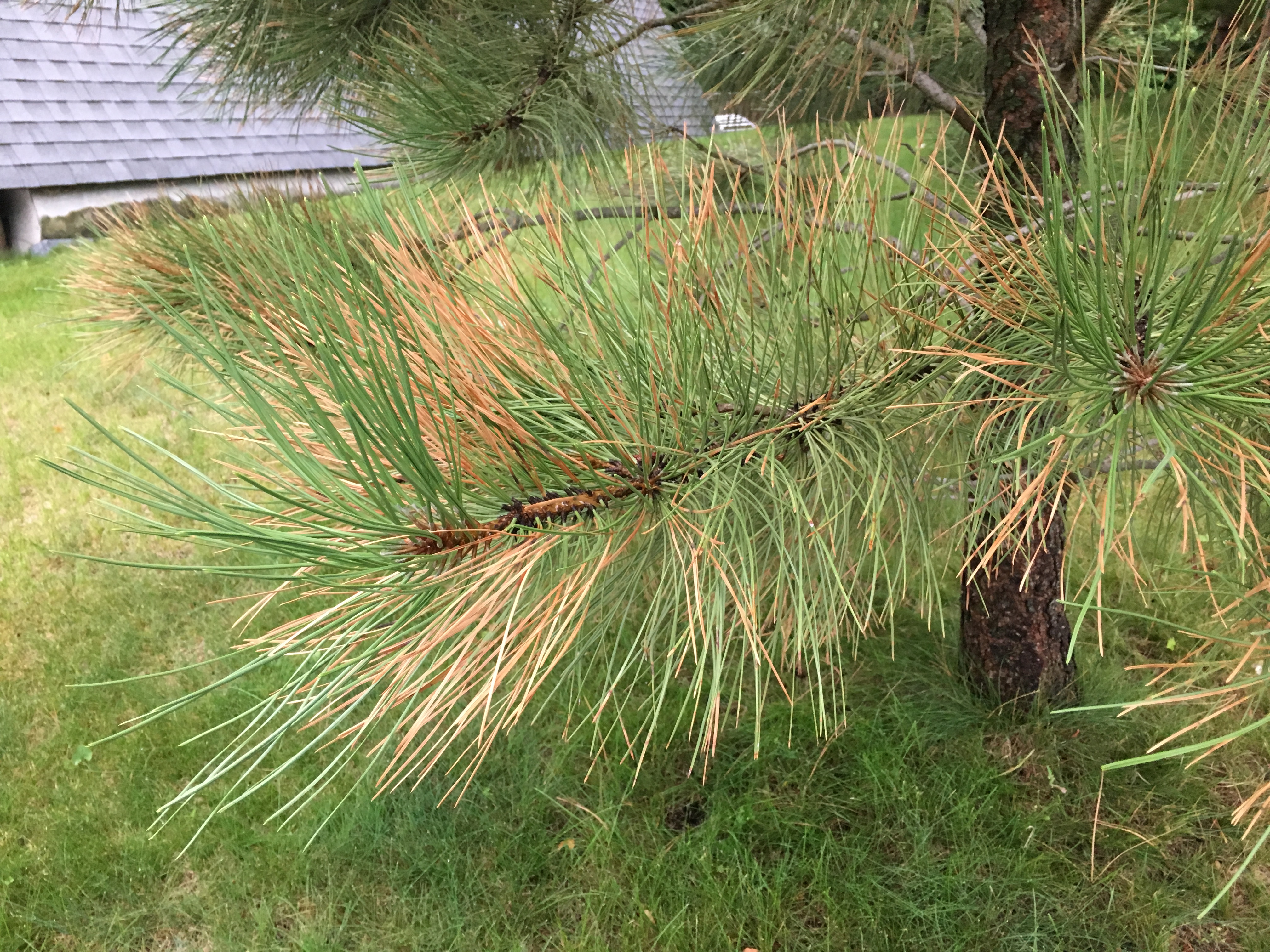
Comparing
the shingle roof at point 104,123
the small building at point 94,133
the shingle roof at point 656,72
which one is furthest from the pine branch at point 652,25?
the shingle roof at point 104,123

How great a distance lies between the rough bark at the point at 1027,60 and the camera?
3.11 feet

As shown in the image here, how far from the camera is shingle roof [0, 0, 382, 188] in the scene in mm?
4730

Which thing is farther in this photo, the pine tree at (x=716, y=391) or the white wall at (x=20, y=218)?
the white wall at (x=20, y=218)

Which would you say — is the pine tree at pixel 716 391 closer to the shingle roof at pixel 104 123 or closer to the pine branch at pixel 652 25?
the pine branch at pixel 652 25

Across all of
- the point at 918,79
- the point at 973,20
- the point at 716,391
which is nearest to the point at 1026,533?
the point at 716,391

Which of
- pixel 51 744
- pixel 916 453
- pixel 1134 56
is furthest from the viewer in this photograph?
pixel 51 744

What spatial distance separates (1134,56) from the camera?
1.44 m

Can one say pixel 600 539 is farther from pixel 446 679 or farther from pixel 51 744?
pixel 51 744

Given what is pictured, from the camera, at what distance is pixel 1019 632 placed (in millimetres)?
1386

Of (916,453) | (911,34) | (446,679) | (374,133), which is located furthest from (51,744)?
(911,34)

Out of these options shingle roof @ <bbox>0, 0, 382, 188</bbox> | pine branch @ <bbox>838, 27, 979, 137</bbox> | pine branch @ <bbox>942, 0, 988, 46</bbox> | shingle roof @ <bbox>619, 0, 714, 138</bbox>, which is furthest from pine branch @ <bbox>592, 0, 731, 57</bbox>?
shingle roof @ <bbox>0, 0, 382, 188</bbox>

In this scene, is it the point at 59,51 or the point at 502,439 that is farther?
the point at 59,51

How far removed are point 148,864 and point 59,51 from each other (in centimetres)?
555

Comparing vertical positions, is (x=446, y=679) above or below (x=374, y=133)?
below
